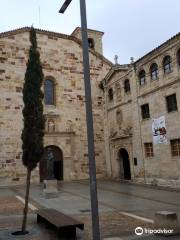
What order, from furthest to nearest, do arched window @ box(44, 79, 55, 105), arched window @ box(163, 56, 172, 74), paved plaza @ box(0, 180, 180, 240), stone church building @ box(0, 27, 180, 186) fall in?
arched window @ box(44, 79, 55, 105)
stone church building @ box(0, 27, 180, 186)
arched window @ box(163, 56, 172, 74)
paved plaza @ box(0, 180, 180, 240)

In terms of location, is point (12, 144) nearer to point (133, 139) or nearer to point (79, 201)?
point (133, 139)

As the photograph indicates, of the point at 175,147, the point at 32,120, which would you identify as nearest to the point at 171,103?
the point at 175,147

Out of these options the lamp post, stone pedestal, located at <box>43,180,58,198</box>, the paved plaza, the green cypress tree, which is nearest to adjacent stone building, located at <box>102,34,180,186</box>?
the paved plaza

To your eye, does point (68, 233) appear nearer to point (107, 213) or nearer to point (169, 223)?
point (169, 223)

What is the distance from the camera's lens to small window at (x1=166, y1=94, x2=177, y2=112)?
1786 centimetres

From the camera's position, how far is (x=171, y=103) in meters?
18.2

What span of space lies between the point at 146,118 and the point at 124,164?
4.91 m

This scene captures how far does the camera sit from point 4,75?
23141mm

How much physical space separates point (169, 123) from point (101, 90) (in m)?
9.83

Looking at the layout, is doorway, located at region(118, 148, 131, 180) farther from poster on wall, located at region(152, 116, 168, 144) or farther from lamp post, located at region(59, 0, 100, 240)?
lamp post, located at region(59, 0, 100, 240)

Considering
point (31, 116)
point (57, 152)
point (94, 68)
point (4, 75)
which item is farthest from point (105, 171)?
point (31, 116)

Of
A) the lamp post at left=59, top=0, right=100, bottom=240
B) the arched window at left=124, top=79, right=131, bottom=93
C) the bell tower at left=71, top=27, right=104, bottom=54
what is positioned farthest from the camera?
the bell tower at left=71, top=27, right=104, bottom=54

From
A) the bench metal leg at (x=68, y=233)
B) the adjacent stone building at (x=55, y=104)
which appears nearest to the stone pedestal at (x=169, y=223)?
the bench metal leg at (x=68, y=233)

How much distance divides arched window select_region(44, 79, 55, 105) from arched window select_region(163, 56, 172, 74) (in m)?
9.89
